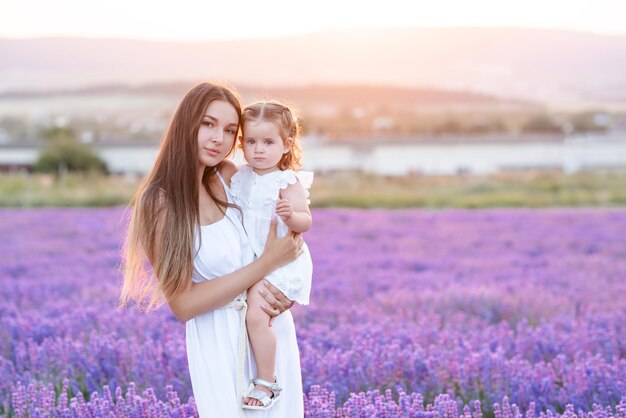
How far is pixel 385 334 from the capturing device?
4.59 metres

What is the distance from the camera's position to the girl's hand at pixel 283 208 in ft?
8.47

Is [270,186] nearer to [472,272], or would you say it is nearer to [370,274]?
[370,274]

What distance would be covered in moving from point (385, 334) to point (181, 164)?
2178mm

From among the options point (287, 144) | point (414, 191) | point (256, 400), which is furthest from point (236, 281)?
point (414, 191)

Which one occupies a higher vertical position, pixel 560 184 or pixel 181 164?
pixel 181 164

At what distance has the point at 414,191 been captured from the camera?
24.4 m

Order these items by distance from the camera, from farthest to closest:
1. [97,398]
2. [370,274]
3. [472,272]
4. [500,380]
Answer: [472,272] < [370,274] < [500,380] < [97,398]

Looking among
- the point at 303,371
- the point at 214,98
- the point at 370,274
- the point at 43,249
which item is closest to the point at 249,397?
the point at 214,98

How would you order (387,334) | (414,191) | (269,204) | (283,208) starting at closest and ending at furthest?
(283,208) → (269,204) → (387,334) → (414,191)

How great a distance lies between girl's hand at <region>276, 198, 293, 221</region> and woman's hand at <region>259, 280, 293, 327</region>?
214 millimetres

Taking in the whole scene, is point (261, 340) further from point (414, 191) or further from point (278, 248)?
point (414, 191)

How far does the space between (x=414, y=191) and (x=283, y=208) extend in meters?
22.0

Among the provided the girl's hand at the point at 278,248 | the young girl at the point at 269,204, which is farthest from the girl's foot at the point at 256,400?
the girl's hand at the point at 278,248

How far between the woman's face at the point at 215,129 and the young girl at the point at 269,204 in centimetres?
5
